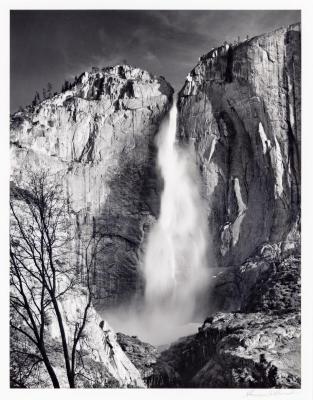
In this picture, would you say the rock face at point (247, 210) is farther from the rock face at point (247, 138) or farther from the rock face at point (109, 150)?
the rock face at point (109, 150)

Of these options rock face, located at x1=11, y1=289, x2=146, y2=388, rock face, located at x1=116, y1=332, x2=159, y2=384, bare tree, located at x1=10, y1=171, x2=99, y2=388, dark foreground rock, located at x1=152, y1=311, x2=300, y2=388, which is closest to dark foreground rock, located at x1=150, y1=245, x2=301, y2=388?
dark foreground rock, located at x1=152, y1=311, x2=300, y2=388

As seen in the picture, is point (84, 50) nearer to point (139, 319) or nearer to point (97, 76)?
point (97, 76)

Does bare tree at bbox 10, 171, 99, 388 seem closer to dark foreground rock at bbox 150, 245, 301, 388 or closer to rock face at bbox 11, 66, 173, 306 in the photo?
dark foreground rock at bbox 150, 245, 301, 388

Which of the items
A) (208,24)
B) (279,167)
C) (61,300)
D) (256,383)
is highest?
(208,24)

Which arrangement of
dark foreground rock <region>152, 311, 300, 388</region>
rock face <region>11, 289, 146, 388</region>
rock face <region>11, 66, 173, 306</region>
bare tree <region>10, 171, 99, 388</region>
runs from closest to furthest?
bare tree <region>10, 171, 99, 388</region>, rock face <region>11, 289, 146, 388</region>, dark foreground rock <region>152, 311, 300, 388</region>, rock face <region>11, 66, 173, 306</region>

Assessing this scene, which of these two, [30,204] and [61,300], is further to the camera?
[61,300]

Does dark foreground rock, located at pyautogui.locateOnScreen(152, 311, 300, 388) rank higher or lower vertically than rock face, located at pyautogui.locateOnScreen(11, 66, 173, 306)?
lower

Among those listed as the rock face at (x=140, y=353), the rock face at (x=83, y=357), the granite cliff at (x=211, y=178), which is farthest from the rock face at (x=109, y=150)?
the rock face at (x=83, y=357)

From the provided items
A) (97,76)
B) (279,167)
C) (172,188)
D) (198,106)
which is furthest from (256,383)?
(97,76)
